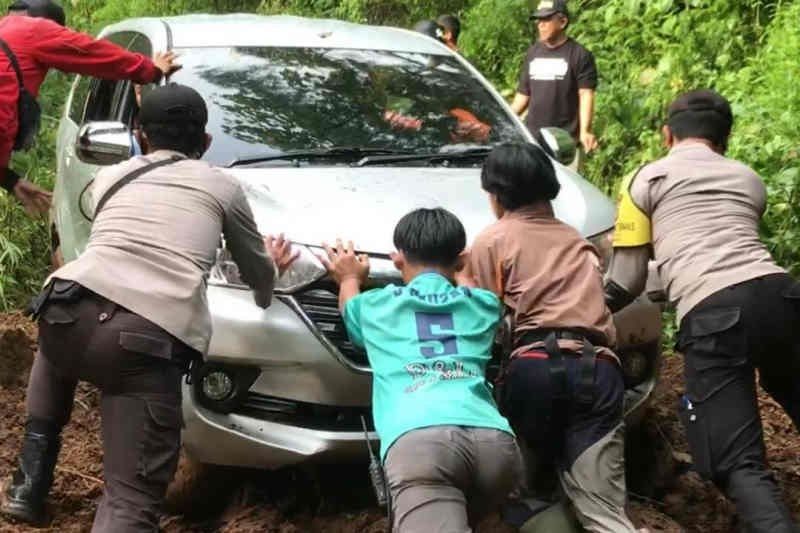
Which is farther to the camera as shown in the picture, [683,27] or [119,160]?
[683,27]

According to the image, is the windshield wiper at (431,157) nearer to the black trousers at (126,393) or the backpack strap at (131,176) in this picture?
the backpack strap at (131,176)

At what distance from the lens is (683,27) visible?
9828 millimetres

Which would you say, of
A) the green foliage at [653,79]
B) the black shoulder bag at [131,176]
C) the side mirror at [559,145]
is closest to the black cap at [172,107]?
the black shoulder bag at [131,176]

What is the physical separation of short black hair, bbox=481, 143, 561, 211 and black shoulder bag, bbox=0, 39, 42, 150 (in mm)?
2403

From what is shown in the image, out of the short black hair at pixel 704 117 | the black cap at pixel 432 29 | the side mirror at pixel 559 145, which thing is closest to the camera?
the short black hair at pixel 704 117

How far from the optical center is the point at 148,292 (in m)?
3.56

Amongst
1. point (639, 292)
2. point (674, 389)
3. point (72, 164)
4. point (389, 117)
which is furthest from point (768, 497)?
point (72, 164)

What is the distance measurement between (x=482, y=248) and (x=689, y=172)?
79cm

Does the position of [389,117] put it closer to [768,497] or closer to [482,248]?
[482,248]

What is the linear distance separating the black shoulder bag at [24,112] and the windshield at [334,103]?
709 mm

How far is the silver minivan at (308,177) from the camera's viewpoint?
13.4 feet

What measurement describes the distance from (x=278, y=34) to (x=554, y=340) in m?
2.65

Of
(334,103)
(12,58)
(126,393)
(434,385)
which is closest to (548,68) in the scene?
(334,103)

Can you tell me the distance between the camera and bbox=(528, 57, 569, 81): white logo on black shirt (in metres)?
8.57
